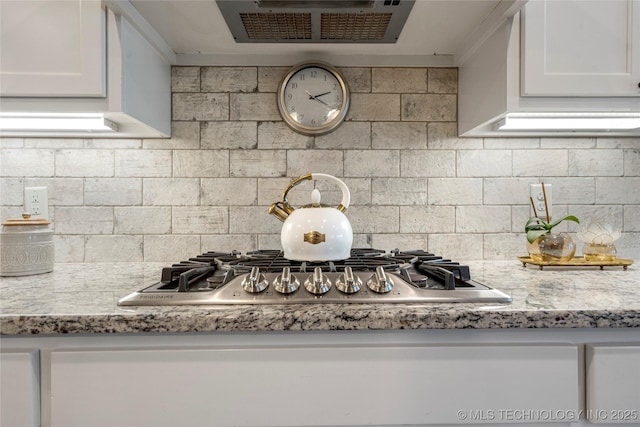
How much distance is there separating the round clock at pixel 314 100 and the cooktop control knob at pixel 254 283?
2.49 feet

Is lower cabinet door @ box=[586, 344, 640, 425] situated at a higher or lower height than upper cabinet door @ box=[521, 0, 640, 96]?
lower

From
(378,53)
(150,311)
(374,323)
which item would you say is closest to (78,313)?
(150,311)

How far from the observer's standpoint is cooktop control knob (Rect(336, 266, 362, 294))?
0.85 m

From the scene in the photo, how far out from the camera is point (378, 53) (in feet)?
4.87

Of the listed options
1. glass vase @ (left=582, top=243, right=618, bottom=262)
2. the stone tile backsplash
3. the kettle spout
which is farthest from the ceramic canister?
glass vase @ (left=582, top=243, right=618, bottom=262)

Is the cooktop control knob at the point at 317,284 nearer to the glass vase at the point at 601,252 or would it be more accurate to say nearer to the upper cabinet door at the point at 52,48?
the upper cabinet door at the point at 52,48

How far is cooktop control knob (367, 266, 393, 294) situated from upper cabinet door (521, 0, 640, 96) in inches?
28.3

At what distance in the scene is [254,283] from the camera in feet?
2.82

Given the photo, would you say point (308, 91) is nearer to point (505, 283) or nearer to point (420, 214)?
point (420, 214)

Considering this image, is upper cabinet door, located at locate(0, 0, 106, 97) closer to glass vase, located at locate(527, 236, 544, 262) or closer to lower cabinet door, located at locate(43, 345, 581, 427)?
lower cabinet door, located at locate(43, 345, 581, 427)

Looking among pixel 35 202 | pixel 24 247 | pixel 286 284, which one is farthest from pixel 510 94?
pixel 35 202

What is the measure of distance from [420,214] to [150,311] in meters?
1.07

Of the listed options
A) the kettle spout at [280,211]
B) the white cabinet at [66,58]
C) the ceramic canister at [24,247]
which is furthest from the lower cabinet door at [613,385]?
the ceramic canister at [24,247]

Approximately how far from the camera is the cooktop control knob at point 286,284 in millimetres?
854
